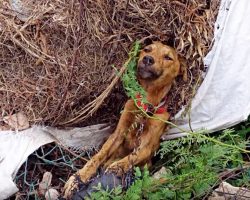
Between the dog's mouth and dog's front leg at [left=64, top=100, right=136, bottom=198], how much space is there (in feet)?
0.83

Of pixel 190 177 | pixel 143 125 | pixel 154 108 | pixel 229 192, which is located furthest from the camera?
pixel 143 125

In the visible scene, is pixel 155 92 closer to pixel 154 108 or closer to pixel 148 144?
pixel 154 108

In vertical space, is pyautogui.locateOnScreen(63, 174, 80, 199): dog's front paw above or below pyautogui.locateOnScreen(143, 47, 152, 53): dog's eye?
below

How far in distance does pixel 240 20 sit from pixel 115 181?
1298mm

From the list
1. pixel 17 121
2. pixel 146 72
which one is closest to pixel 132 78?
pixel 146 72

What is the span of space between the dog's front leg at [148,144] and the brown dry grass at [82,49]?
191 millimetres

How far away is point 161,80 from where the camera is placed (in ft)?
13.4

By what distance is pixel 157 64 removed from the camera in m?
3.98

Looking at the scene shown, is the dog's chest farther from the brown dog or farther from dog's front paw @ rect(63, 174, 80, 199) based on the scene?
dog's front paw @ rect(63, 174, 80, 199)

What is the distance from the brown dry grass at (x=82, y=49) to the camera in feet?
13.6

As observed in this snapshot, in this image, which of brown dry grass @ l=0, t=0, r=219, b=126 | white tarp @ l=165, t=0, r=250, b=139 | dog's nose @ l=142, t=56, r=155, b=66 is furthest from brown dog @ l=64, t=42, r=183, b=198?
white tarp @ l=165, t=0, r=250, b=139

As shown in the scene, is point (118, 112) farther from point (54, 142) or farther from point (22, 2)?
point (22, 2)

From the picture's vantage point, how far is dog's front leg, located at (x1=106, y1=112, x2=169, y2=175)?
4051 millimetres

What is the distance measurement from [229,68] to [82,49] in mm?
953
